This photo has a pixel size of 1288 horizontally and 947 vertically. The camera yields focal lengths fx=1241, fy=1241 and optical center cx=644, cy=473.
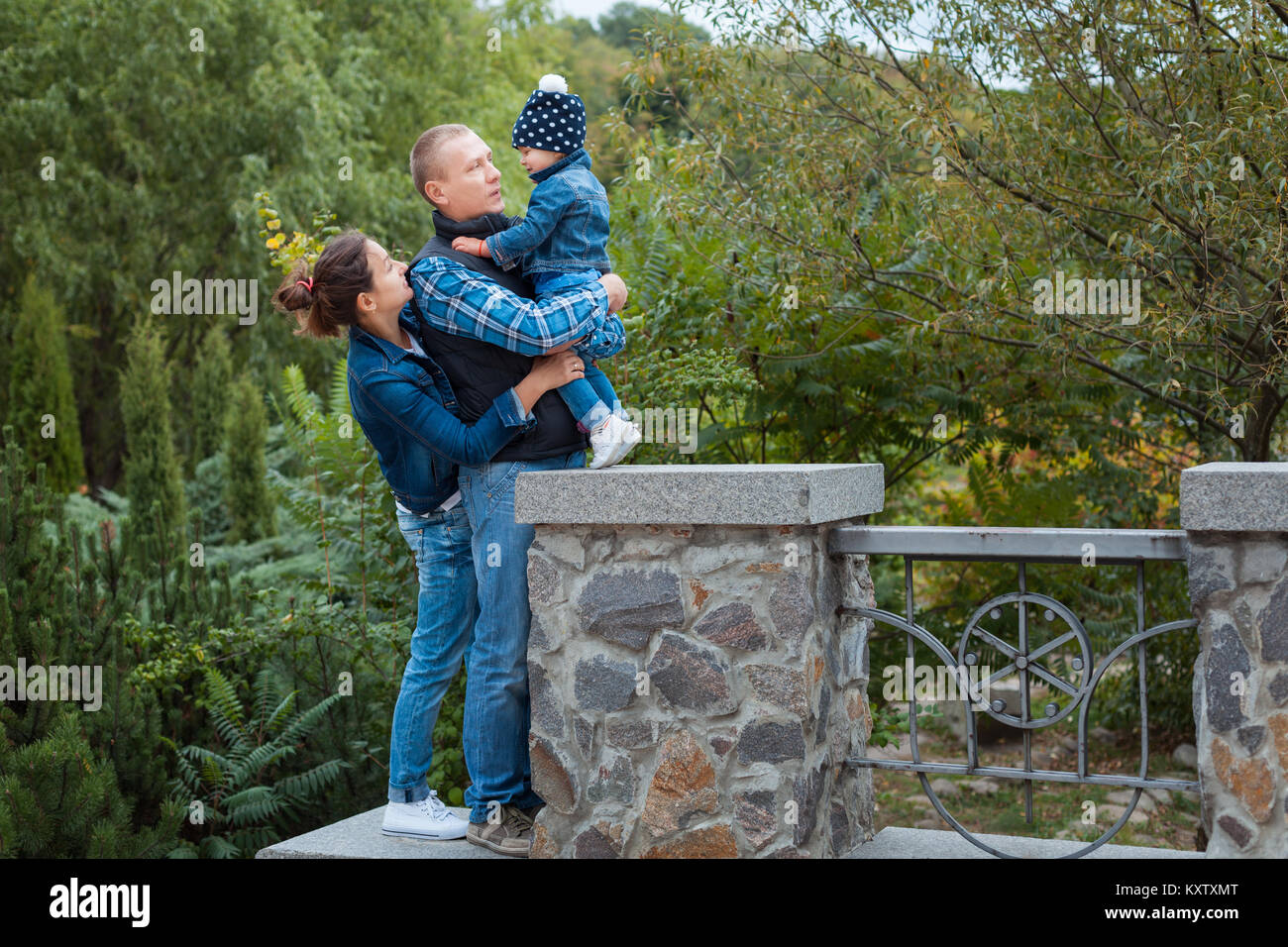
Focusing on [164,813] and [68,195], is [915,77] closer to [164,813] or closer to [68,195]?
[164,813]

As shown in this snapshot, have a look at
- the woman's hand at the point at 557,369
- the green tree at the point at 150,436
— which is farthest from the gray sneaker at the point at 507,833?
the green tree at the point at 150,436

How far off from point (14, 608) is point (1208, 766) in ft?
14.7

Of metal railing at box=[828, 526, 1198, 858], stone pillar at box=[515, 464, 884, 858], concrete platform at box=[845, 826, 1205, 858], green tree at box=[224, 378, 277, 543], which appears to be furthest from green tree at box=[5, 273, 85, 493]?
metal railing at box=[828, 526, 1198, 858]

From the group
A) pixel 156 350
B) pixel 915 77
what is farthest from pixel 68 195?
pixel 915 77

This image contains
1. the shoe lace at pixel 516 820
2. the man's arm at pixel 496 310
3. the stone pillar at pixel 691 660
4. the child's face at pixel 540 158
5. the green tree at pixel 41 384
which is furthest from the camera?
the green tree at pixel 41 384

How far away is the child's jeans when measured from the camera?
3682mm

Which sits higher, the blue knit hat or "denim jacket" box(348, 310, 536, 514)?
the blue knit hat

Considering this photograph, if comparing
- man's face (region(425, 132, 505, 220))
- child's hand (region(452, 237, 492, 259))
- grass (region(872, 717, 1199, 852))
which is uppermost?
man's face (region(425, 132, 505, 220))

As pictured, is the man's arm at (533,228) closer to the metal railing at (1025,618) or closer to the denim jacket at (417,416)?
the denim jacket at (417,416)

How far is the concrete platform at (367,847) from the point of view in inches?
147

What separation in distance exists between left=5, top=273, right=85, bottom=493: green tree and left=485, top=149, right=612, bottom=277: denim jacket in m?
11.6

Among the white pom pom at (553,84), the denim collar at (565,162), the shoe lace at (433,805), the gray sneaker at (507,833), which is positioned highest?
the white pom pom at (553,84)

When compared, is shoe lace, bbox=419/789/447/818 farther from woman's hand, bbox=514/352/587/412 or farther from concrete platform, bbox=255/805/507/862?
woman's hand, bbox=514/352/587/412

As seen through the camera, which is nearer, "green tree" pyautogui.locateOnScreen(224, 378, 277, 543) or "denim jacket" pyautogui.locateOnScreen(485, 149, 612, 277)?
"denim jacket" pyautogui.locateOnScreen(485, 149, 612, 277)
